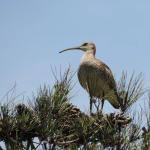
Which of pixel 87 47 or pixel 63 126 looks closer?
pixel 63 126

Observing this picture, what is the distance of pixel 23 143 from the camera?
3.79 m

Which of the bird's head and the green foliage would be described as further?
the bird's head

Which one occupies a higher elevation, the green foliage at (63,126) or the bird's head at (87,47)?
the bird's head at (87,47)

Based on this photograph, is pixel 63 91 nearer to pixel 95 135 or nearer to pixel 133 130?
pixel 95 135

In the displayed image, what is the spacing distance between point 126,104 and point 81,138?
2.60ft

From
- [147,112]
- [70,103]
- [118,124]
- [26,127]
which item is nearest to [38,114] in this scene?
[26,127]

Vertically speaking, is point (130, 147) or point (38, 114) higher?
point (38, 114)

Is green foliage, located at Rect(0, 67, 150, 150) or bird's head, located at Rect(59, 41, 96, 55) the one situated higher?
bird's head, located at Rect(59, 41, 96, 55)

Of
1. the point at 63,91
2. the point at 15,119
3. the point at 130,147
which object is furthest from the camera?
the point at 63,91

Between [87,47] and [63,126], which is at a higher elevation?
[87,47]

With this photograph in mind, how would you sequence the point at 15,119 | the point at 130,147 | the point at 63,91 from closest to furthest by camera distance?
the point at 130,147 < the point at 15,119 < the point at 63,91

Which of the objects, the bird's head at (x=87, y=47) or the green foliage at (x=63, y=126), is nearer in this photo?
the green foliage at (x=63, y=126)

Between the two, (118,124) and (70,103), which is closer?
(118,124)

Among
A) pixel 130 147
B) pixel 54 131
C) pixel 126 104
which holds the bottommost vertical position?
pixel 130 147
